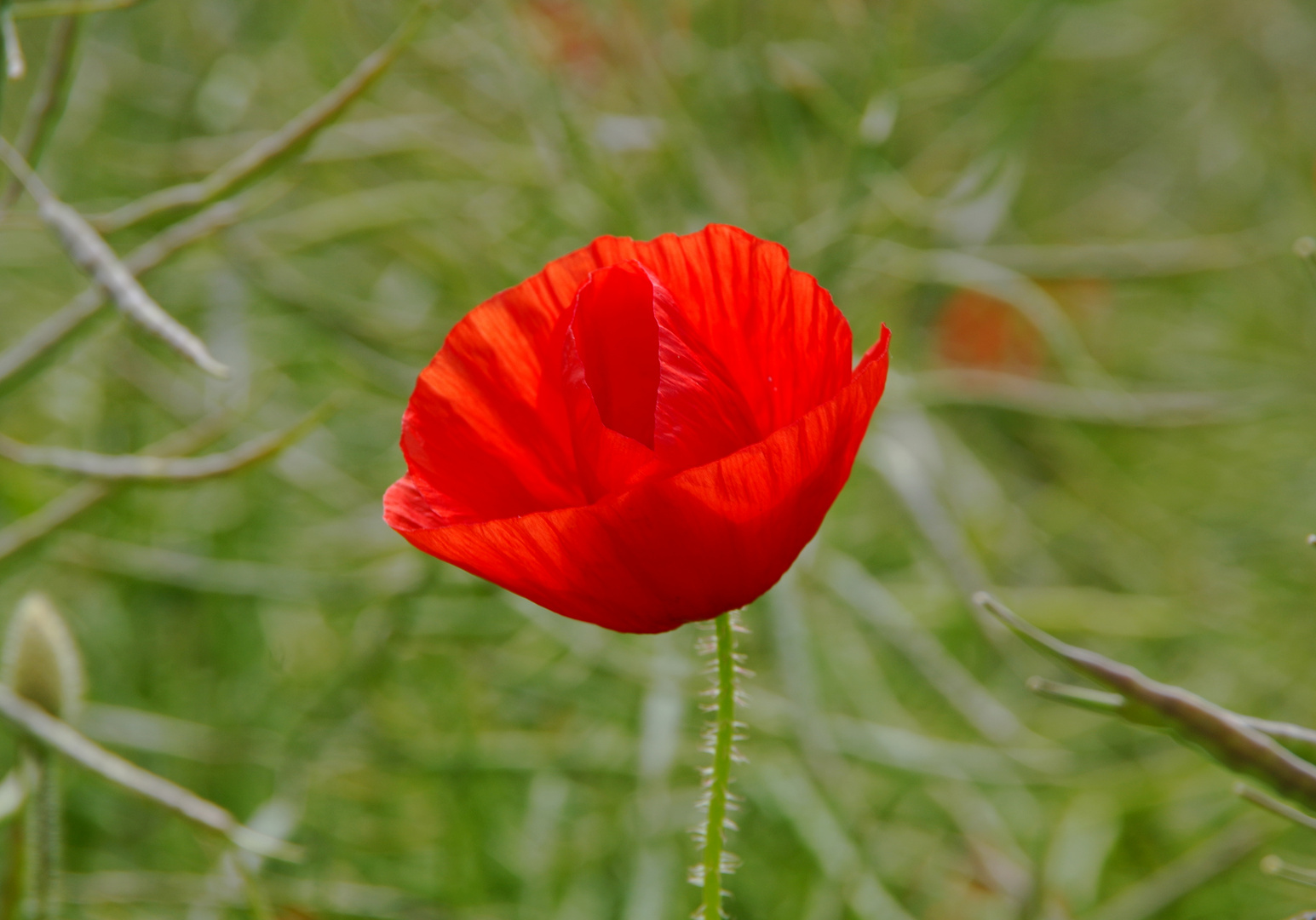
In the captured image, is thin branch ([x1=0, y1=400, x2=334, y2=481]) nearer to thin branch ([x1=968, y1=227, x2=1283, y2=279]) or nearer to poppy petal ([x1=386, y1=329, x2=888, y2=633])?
poppy petal ([x1=386, y1=329, x2=888, y2=633])

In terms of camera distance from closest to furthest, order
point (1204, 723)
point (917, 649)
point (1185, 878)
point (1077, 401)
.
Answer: point (1204, 723)
point (1185, 878)
point (917, 649)
point (1077, 401)

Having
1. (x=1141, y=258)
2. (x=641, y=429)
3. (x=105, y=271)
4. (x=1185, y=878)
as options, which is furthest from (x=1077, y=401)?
(x=105, y=271)

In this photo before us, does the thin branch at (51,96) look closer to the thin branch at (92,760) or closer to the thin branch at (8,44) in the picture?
the thin branch at (8,44)

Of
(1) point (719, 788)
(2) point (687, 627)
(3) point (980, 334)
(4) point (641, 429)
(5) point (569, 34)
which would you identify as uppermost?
(5) point (569, 34)

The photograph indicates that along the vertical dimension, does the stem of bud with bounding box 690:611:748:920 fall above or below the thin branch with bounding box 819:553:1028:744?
below

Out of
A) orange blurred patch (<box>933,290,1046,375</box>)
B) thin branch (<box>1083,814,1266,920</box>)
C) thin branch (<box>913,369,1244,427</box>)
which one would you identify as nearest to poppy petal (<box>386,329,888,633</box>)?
thin branch (<box>1083,814,1266,920</box>)

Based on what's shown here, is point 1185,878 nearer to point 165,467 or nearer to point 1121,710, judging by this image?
point 1121,710
